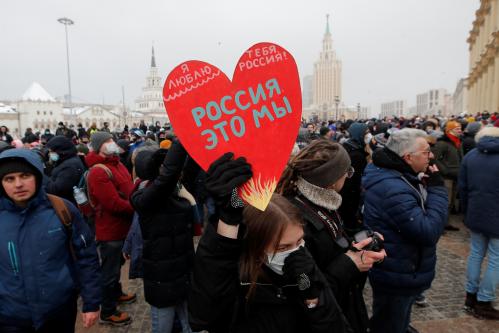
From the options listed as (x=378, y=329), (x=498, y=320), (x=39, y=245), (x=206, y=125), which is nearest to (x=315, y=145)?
(x=206, y=125)

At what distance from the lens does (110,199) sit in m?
3.81

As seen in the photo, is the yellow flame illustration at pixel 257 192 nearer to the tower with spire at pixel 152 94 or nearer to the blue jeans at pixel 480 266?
the blue jeans at pixel 480 266

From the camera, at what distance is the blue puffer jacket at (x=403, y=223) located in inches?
103

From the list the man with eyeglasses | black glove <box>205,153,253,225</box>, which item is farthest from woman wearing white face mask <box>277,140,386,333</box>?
the man with eyeglasses

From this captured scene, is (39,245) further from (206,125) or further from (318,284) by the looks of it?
(318,284)

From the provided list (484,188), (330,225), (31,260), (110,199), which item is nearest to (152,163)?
(31,260)

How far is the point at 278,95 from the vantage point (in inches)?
61.3

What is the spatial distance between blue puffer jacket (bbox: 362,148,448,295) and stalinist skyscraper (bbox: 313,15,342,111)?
133502 mm

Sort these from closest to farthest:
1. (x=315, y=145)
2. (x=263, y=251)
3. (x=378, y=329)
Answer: (x=263, y=251) < (x=315, y=145) < (x=378, y=329)

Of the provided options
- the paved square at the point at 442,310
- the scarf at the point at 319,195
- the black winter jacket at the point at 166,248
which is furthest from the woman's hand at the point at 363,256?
the paved square at the point at 442,310

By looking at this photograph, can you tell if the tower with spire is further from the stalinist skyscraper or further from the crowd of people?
the crowd of people

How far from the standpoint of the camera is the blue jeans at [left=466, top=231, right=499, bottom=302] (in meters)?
3.94

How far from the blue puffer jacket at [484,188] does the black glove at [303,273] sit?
338 cm

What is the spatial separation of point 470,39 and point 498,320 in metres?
48.3
